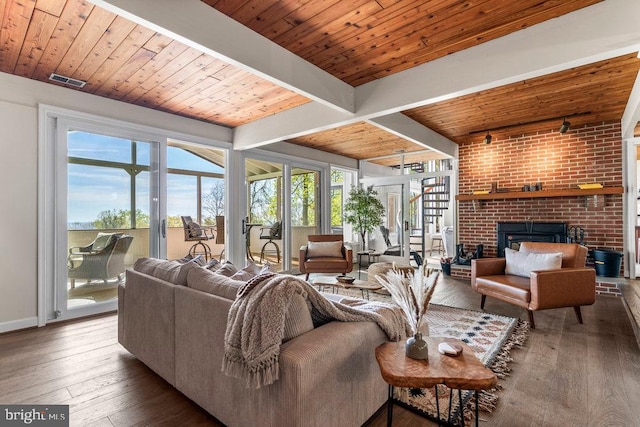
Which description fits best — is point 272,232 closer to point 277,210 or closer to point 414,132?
point 277,210

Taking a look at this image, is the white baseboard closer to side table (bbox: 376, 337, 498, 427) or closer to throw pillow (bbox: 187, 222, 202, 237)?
throw pillow (bbox: 187, 222, 202, 237)

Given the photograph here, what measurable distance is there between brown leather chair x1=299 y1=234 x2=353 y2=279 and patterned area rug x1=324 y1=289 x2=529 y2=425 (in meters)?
0.93

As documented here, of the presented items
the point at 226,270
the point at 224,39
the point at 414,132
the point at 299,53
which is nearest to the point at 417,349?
the point at 226,270

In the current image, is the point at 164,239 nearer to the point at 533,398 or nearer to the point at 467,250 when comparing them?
the point at 533,398

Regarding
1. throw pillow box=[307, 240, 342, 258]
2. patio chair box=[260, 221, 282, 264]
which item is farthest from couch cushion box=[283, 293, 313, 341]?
patio chair box=[260, 221, 282, 264]

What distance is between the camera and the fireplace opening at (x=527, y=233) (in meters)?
4.88

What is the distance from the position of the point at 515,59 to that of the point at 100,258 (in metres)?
4.66

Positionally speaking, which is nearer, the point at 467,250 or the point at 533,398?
the point at 533,398

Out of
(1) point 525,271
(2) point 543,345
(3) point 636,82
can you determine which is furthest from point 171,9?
(3) point 636,82

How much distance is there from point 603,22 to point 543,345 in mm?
2464

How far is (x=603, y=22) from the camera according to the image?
2033 mm

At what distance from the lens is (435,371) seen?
1.20 metres

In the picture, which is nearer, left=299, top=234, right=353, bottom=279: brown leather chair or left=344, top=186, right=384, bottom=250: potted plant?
left=299, top=234, right=353, bottom=279: brown leather chair

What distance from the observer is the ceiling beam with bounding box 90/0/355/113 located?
72.7 inches
